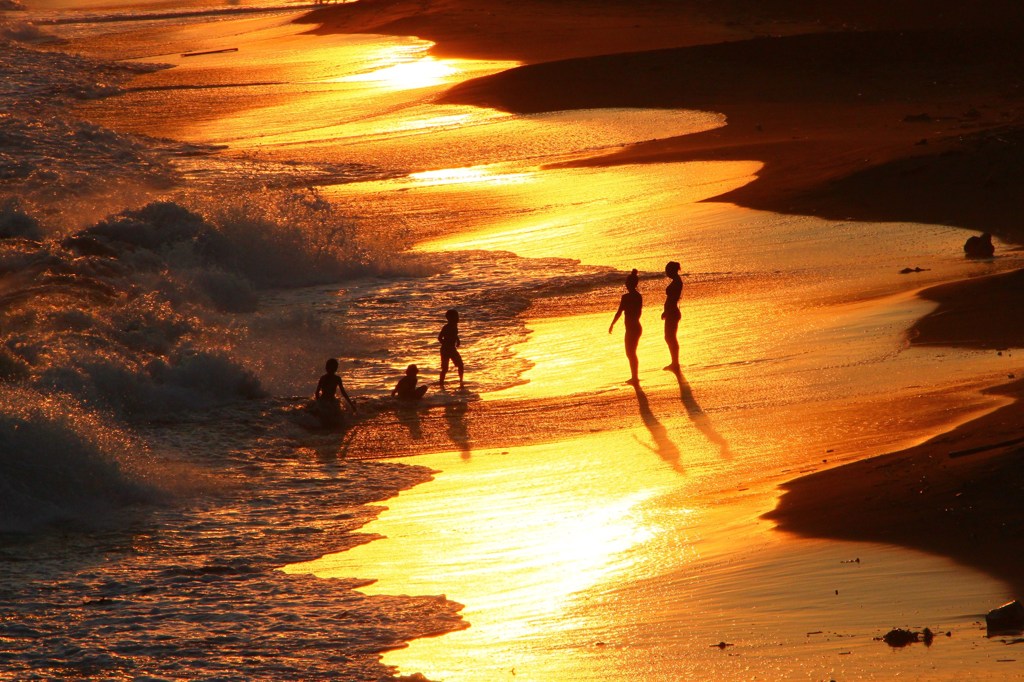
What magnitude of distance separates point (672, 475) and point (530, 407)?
3.11 meters

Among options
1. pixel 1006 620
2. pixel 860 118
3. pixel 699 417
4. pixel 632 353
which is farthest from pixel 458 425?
pixel 860 118

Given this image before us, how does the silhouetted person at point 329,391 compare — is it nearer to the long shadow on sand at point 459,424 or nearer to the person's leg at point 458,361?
the long shadow on sand at point 459,424

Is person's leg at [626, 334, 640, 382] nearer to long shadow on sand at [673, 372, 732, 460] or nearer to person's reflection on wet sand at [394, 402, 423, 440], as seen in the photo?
long shadow on sand at [673, 372, 732, 460]

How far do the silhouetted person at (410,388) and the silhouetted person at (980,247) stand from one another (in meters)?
8.34

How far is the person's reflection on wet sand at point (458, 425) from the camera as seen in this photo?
539 inches

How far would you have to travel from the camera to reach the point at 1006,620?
7.78 m

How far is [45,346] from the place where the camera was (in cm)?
1591

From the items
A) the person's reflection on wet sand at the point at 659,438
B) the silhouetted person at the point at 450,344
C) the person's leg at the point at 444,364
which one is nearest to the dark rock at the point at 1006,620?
the person's reflection on wet sand at the point at 659,438

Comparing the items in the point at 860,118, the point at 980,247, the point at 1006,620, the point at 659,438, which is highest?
the point at 860,118

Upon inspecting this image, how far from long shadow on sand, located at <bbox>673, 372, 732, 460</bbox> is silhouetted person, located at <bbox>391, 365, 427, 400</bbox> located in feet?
9.42

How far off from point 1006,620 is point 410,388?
860 cm

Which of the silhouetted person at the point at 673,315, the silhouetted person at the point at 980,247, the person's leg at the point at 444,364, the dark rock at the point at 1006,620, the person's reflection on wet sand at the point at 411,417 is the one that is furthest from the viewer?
the silhouetted person at the point at 980,247

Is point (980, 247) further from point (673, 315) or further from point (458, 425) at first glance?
point (458, 425)

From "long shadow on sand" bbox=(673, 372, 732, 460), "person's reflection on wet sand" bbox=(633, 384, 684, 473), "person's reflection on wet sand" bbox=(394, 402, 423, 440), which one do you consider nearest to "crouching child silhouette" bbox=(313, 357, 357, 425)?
"person's reflection on wet sand" bbox=(394, 402, 423, 440)
